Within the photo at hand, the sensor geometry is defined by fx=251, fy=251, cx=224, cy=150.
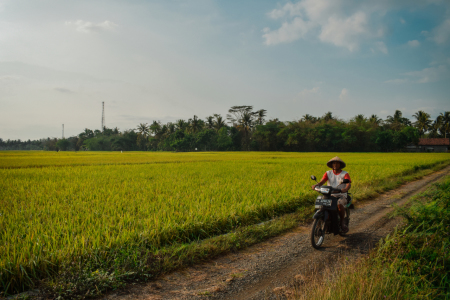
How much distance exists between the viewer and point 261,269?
3.08 meters

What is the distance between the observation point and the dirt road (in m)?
2.57

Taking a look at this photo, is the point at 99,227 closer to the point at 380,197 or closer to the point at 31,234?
the point at 31,234

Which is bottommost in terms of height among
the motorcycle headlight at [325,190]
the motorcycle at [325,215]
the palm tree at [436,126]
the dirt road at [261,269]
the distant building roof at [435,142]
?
the dirt road at [261,269]

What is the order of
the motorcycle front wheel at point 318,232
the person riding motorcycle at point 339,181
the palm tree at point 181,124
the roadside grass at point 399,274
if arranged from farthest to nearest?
the palm tree at point 181,124 → the person riding motorcycle at point 339,181 → the motorcycle front wheel at point 318,232 → the roadside grass at point 399,274

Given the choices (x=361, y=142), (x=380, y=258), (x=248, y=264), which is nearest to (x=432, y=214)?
(x=380, y=258)

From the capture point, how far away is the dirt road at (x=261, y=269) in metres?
2.57

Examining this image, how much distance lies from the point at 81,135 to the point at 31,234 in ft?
361

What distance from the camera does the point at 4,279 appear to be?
254 centimetres

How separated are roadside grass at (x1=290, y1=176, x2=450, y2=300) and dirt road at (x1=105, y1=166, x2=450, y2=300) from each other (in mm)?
316

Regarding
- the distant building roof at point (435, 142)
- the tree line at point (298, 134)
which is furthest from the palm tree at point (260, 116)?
the distant building roof at point (435, 142)

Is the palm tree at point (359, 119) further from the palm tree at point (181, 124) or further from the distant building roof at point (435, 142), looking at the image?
the palm tree at point (181, 124)

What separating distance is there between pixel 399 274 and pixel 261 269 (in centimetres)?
143

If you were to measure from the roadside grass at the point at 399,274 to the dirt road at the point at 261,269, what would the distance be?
316 mm

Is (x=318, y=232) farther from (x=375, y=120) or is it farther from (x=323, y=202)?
(x=375, y=120)
